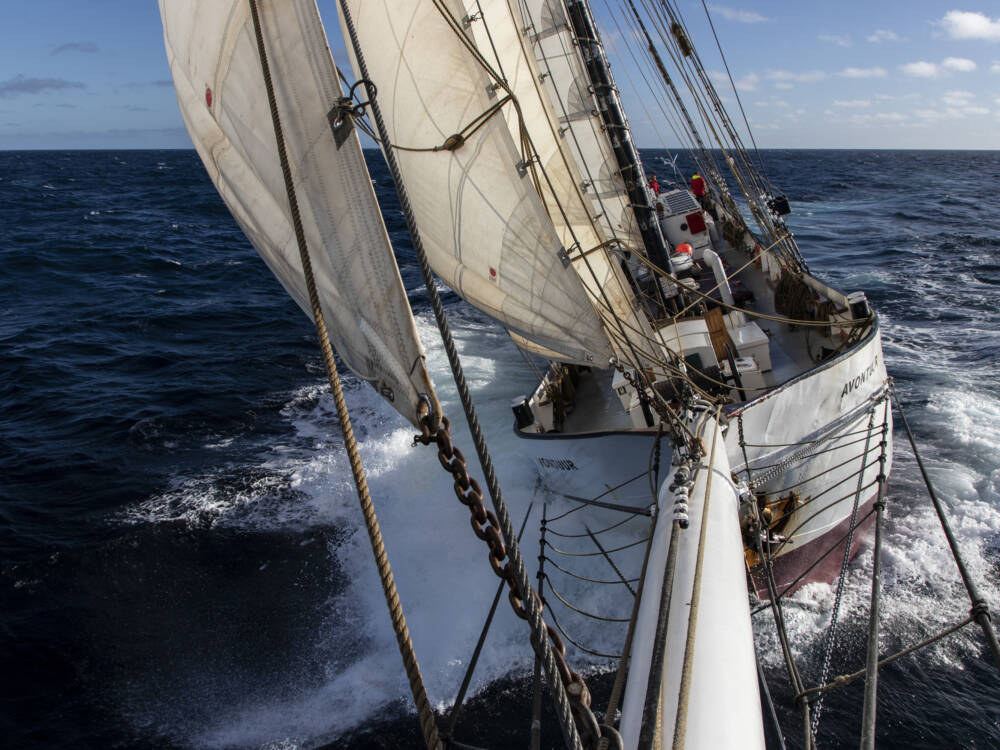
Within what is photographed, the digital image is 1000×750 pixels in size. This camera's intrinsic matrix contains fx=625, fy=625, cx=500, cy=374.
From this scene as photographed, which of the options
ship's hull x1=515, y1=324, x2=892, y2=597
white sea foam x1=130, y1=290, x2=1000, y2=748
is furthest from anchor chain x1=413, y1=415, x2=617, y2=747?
white sea foam x1=130, y1=290, x2=1000, y2=748

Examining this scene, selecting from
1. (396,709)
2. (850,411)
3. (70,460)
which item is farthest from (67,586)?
(850,411)

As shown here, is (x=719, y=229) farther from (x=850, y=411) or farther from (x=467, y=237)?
(x=467, y=237)

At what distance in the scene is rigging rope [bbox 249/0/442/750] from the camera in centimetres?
244

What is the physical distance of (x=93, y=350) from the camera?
17.6 m

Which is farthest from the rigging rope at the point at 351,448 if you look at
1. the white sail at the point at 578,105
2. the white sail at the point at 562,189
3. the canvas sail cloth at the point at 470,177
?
the white sail at the point at 578,105

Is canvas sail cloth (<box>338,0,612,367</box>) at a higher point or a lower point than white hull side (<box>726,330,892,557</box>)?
higher

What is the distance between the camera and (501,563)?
107 inches

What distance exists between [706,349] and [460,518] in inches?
201

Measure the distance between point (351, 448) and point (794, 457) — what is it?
6.25m

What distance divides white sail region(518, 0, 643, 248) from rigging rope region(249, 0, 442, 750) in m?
8.48

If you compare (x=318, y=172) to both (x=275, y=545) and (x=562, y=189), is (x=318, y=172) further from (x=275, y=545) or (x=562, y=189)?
(x=275, y=545)

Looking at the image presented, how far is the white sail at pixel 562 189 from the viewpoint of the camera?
7238 millimetres

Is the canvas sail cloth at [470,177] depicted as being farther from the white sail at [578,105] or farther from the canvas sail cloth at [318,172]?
the white sail at [578,105]

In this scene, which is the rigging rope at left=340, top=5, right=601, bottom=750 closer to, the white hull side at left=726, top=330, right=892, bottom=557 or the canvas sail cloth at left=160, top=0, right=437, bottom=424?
the canvas sail cloth at left=160, top=0, right=437, bottom=424
